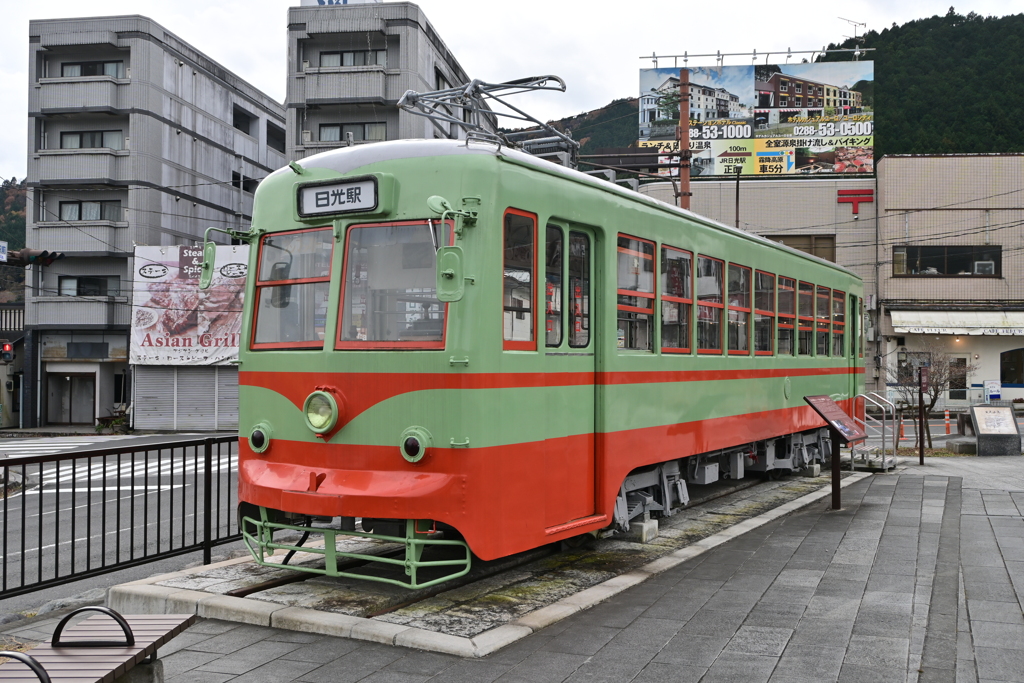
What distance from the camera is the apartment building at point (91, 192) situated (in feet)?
124

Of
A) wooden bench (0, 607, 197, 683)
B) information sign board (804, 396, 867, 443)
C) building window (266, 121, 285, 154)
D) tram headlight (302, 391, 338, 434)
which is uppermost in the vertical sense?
building window (266, 121, 285, 154)

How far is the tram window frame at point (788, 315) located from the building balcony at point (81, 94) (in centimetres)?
3357

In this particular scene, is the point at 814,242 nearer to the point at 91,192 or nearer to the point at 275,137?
the point at 275,137

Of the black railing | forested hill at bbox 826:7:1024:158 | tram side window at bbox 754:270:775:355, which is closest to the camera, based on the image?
the black railing

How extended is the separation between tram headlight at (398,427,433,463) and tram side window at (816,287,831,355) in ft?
31.1

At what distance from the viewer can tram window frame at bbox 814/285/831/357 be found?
46.0 ft

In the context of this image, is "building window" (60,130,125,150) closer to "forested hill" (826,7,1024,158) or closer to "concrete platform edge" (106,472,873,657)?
"concrete platform edge" (106,472,873,657)

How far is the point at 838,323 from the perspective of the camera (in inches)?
602

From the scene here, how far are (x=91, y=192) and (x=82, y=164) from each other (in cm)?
120

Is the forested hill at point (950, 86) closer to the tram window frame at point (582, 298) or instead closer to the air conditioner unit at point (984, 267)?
the air conditioner unit at point (984, 267)

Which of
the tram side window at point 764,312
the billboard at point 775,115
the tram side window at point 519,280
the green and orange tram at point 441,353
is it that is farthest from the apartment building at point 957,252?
the tram side window at point 519,280

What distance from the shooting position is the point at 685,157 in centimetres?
2106

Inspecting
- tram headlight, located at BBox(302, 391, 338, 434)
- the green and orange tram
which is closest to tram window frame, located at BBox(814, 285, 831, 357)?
the green and orange tram

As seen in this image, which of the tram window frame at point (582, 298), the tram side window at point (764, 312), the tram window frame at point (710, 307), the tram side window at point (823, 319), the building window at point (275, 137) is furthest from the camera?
the building window at point (275, 137)
